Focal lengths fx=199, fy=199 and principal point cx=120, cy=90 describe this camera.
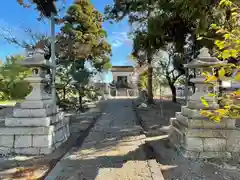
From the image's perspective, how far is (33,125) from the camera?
384cm

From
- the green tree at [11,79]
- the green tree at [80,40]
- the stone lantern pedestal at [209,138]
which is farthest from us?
the green tree at [11,79]

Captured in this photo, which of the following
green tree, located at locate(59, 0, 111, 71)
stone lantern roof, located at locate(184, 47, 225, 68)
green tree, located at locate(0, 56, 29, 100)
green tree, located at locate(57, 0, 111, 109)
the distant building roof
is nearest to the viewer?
stone lantern roof, located at locate(184, 47, 225, 68)

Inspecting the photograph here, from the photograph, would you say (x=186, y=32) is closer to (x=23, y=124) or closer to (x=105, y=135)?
(x=105, y=135)

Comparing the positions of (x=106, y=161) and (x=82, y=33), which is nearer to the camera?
(x=106, y=161)

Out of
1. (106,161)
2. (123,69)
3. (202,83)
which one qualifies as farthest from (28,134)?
(123,69)

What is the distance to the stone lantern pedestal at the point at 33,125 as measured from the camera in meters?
3.81

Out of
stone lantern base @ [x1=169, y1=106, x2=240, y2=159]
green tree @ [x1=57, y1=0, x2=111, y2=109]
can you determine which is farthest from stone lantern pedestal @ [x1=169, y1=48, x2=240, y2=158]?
green tree @ [x1=57, y1=0, x2=111, y2=109]

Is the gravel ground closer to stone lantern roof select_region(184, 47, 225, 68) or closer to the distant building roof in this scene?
stone lantern roof select_region(184, 47, 225, 68)

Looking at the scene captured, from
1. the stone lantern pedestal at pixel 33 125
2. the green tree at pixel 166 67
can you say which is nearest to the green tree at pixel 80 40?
the green tree at pixel 166 67

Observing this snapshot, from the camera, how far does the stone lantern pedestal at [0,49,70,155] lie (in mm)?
3811

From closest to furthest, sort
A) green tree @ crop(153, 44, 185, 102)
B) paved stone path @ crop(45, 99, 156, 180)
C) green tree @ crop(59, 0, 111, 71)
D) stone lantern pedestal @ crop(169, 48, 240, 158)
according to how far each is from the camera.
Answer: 1. paved stone path @ crop(45, 99, 156, 180)
2. stone lantern pedestal @ crop(169, 48, 240, 158)
3. green tree @ crop(59, 0, 111, 71)
4. green tree @ crop(153, 44, 185, 102)

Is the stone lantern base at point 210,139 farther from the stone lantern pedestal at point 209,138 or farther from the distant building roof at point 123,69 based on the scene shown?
the distant building roof at point 123,69

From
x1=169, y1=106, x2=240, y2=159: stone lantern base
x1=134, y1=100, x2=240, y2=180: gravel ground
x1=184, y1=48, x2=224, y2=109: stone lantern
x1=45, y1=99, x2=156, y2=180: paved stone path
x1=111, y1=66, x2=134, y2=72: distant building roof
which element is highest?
x1=111, y1=66, x2=134, y2=72: distant building roof

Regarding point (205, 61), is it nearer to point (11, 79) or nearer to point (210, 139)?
point (210, 139)
